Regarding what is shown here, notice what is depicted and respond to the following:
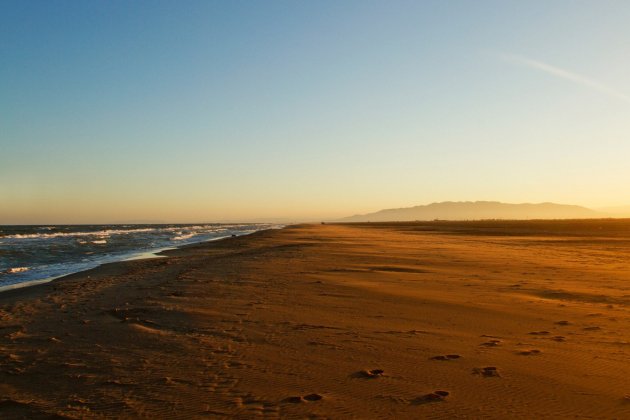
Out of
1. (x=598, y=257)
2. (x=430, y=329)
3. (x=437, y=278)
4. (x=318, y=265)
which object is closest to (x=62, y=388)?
(x=430, y=329)

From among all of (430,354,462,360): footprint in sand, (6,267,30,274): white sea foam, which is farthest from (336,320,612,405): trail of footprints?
(6,267,30,274): white sea foam

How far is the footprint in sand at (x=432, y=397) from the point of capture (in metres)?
4.76

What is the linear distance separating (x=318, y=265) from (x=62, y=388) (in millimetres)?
12987

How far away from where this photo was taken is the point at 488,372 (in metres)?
5.53

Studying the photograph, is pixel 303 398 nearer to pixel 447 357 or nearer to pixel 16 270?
pixel 447 357

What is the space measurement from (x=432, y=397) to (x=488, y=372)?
108cm

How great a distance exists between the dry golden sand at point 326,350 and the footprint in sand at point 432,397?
3cm

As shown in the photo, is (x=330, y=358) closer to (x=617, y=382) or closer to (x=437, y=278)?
(x=617, y=382)

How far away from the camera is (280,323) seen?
27.7 feet

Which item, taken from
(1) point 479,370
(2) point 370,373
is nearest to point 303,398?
(2) point 370,373

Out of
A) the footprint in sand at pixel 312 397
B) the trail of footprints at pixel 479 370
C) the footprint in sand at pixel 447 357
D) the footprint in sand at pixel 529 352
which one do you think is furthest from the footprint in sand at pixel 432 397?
the footprint in sand at pixel 529 352

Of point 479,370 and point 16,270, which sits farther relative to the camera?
point 16,270

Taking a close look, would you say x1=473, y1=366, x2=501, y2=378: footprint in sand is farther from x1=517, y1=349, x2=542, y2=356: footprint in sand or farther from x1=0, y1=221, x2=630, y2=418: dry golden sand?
x1=517, y1=349, x2=542, y2=356: footprint in sand

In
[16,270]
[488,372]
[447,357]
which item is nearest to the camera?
[488,372]
